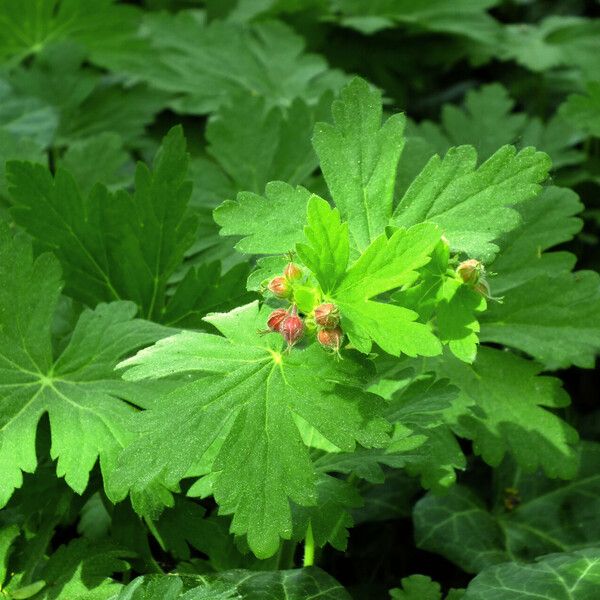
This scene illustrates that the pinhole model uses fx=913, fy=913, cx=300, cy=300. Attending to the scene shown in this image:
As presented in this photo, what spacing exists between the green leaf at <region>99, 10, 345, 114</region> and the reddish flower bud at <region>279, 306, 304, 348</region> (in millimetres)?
1281

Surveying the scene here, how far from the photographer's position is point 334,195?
124cm

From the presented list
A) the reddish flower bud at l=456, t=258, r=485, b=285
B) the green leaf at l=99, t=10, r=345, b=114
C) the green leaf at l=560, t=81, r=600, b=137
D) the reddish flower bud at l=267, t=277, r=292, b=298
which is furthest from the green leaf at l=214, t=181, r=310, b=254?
the green leaf at l=99, t=10, r=345, b=114

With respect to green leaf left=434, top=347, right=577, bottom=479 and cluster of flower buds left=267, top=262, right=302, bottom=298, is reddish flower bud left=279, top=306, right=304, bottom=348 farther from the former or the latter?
green leaf left=434, top=347, right=577, bottom=479

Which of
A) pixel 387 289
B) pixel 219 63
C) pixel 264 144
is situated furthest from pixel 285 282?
pixel 219 63

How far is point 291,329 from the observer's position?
105 cm

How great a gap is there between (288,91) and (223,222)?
1.19 metres

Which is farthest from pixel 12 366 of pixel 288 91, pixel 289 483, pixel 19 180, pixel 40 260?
pixel 288 91

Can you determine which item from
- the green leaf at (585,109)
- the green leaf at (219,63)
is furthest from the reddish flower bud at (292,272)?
the green leaf at (219,63)

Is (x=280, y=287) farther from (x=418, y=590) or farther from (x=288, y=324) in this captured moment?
(x=418, y=590)

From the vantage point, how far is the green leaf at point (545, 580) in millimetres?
1257

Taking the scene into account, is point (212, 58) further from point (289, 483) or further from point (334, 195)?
point (289, 483)

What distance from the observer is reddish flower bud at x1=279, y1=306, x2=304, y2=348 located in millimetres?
1052

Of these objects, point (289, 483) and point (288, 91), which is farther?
point (288, 91)

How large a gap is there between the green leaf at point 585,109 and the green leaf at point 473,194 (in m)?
0.79
